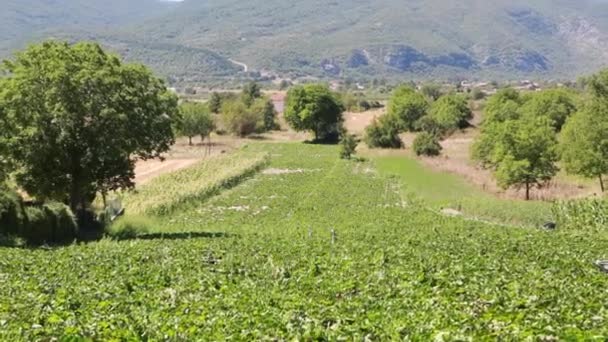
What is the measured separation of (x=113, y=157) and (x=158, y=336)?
81.4ft

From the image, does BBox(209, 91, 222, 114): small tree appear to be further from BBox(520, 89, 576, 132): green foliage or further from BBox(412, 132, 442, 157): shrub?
BBox(520, 89, 576, 132): green foliage

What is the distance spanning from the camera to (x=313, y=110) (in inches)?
4535

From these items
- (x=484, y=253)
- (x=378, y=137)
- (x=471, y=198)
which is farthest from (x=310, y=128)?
(x=484, y=253)

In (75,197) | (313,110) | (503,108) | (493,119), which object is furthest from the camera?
(313,110)

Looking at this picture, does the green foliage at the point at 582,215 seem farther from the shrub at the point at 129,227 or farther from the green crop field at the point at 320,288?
the shrub at the point at 129,227

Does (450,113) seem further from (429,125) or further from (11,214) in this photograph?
(11,214)

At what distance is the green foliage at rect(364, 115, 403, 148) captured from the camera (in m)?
105

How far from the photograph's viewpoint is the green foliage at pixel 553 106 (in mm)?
99375

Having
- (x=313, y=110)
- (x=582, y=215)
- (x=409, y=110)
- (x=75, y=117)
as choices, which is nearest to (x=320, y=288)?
(x=75, y=117)

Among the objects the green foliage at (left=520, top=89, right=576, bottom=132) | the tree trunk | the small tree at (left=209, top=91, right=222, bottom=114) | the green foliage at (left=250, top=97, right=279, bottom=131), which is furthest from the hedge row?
the small tree at (left=209, top=91, right=222, bottom=114)

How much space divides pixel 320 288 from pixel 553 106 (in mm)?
92929

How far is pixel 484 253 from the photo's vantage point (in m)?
24.6

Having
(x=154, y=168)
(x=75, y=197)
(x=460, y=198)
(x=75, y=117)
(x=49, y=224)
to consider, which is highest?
(x=75, y=117)

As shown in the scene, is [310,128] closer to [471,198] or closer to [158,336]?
[471,198]
